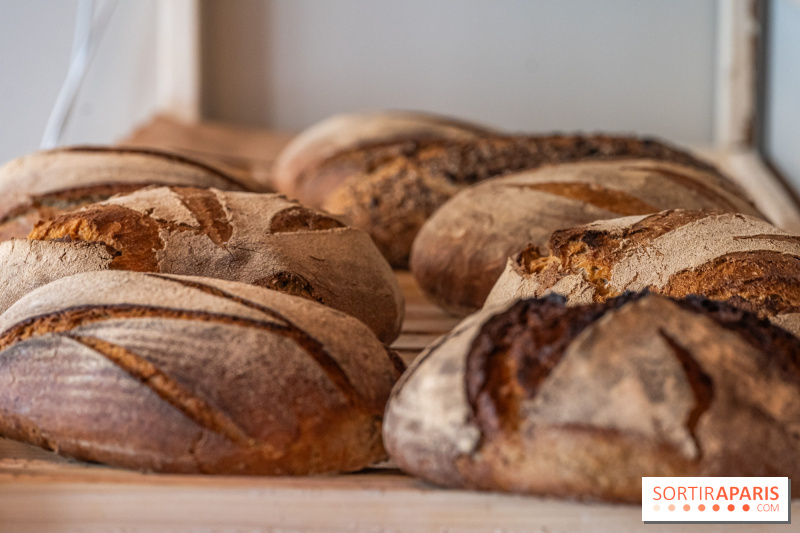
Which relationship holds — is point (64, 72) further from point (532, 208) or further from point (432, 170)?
point (532, 208)

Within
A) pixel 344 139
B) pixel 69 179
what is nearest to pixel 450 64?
pixel 344 139

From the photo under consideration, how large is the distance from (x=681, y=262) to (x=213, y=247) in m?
0.64

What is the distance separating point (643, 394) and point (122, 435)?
0.50 m

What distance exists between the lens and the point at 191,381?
0.82 meters

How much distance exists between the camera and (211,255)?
1.18 m

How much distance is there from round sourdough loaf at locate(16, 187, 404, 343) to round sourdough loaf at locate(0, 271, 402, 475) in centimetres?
23

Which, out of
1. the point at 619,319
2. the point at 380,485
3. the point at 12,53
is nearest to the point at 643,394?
the point at 619,319

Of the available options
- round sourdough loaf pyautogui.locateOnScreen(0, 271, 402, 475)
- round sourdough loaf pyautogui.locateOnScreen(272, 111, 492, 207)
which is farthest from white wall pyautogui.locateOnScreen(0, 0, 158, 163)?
round sourdough loaf pyautogui.locateOnScreen(0, 271, 402, 475)

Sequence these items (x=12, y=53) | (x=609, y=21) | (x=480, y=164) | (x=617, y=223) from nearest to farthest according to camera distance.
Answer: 1. (x=617, y=223)
2. (x=480, y=164)
3. (x=12, y=53)
4. (x=609, y=21)

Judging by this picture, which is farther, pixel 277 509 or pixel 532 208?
pixel 532 208

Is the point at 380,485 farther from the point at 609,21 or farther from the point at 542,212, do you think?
the point at 609,21

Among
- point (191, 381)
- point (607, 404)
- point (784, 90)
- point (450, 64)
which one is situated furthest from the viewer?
point (450, 64)

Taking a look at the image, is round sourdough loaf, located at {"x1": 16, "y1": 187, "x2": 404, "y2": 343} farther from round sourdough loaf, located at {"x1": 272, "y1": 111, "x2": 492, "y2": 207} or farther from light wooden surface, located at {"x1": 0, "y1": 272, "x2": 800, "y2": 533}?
round sourdough loaf, located at {"x1": 272, "y1": 111, "x2": 492, "y2": 207}

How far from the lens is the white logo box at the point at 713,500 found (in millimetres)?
688
